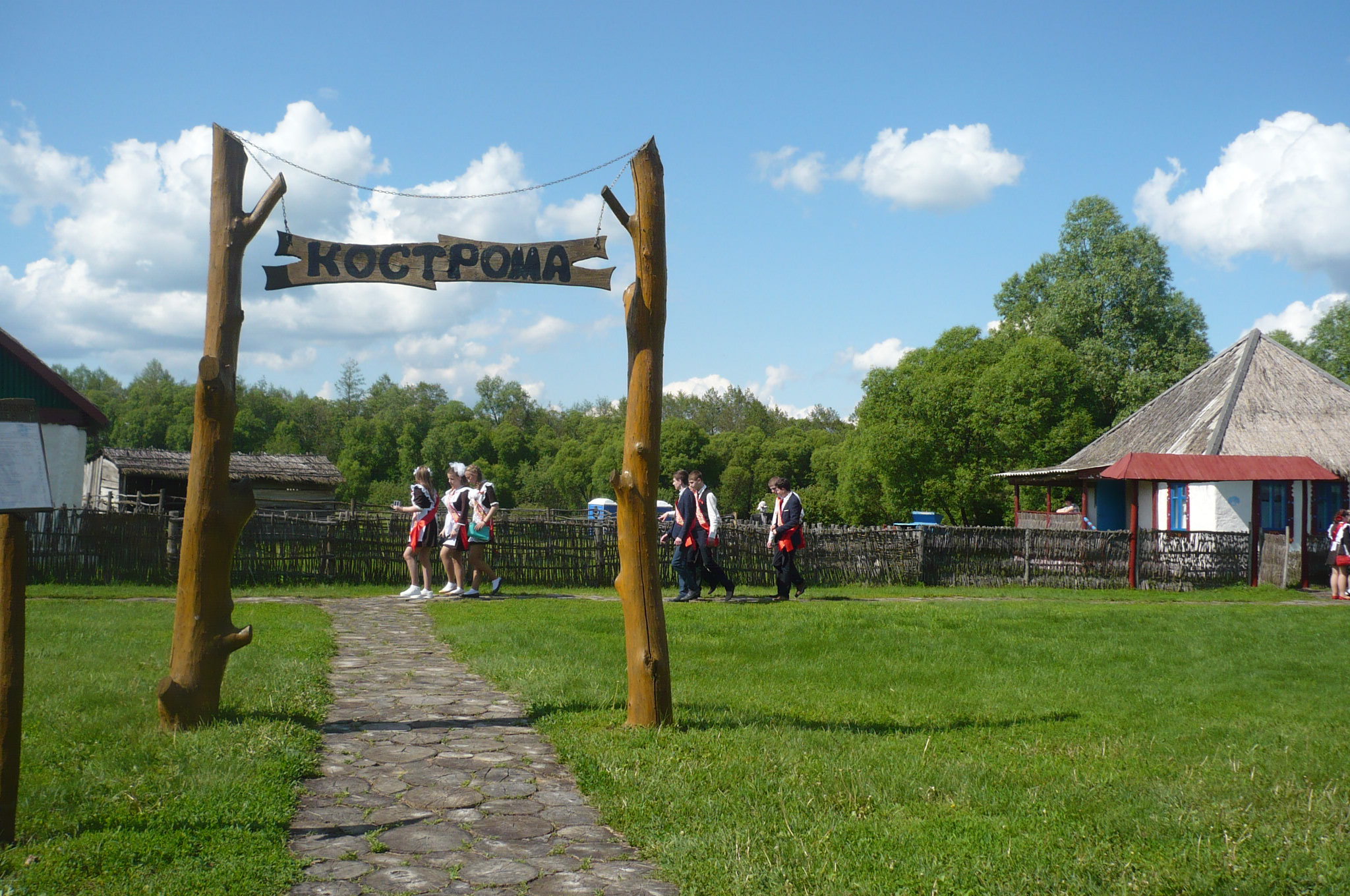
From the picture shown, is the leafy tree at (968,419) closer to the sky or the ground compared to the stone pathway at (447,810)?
closer to the sky

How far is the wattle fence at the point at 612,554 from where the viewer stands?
1553 cm

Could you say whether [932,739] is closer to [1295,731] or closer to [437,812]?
[1295,731]

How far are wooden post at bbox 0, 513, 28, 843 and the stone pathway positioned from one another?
108 cm

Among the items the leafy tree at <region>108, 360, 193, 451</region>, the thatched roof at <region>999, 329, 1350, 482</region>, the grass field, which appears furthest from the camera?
the leafy tree at <region>108, 360, 193, 451</region>

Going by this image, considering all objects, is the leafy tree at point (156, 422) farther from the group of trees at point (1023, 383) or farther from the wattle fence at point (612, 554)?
the wattle fence at point (612, 554)

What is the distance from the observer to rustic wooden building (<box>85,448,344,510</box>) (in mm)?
38938

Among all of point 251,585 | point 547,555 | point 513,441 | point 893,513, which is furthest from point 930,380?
point 513,441

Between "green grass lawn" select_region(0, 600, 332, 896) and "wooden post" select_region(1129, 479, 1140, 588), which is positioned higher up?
"wooden post" select_region(1129, 479, 1140, 588)

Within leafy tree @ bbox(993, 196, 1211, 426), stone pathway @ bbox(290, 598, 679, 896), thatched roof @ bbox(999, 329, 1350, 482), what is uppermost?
leafy tree @ bbox(993, 196, 1211, 426)

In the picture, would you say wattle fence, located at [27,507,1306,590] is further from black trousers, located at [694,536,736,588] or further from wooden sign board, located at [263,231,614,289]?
wooden sign board, located at [263,231,614,289]

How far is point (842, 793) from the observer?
4.83m

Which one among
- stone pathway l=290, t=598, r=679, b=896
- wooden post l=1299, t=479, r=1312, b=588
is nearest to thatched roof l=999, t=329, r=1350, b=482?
wooden post l=1299, t=479, r=1312, b=588

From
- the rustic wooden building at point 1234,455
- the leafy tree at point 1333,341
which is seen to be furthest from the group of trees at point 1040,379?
the leafy tree at point 1333,341

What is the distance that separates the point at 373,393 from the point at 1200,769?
123 m
